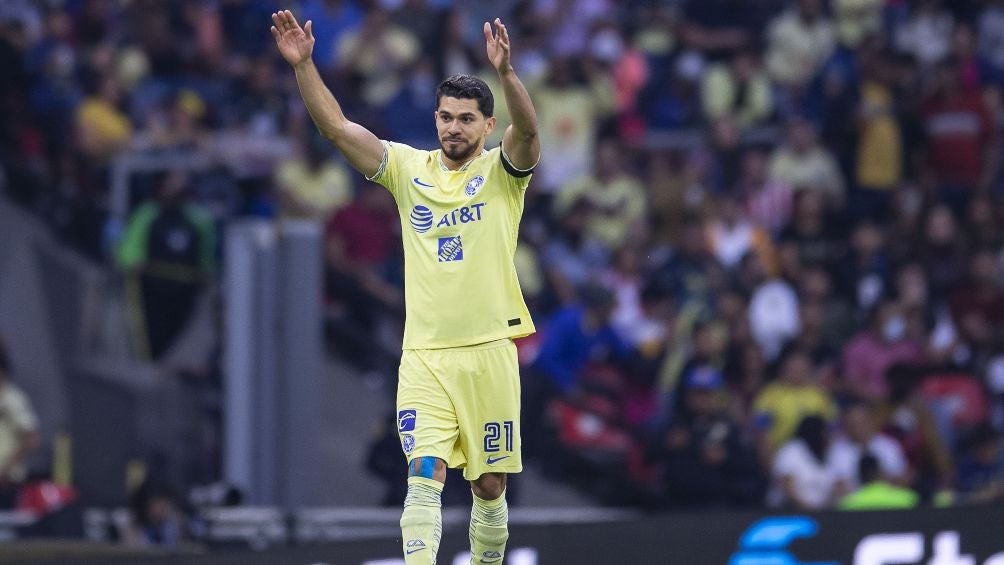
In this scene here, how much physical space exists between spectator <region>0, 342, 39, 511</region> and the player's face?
6.36m

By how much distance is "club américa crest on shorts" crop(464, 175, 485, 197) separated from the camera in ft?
29.2

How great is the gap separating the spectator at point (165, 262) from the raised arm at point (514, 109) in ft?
22.5

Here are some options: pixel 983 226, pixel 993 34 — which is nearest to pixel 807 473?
pixel 983 226

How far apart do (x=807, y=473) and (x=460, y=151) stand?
7.05 meters

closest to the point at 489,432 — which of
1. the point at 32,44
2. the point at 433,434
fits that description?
the point at 433,434

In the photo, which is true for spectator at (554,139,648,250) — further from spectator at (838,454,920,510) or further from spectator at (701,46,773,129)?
spectator at (838,454,920,510)

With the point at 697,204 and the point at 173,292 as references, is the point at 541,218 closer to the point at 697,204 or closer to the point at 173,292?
the point at 697,204

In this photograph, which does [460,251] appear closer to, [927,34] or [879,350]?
[879,350]

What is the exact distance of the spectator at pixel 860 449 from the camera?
15.1 m

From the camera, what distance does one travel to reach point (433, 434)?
8.70 meters

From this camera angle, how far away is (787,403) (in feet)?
51.6

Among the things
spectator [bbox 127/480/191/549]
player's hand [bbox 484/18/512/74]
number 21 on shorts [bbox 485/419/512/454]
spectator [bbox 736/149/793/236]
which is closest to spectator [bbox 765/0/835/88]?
spectator [bbox 736/149/793/236]

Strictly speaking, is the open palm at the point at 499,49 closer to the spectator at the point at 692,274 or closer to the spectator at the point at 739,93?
the spectator at the point at 692,274

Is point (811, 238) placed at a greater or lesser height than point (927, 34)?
lesser
